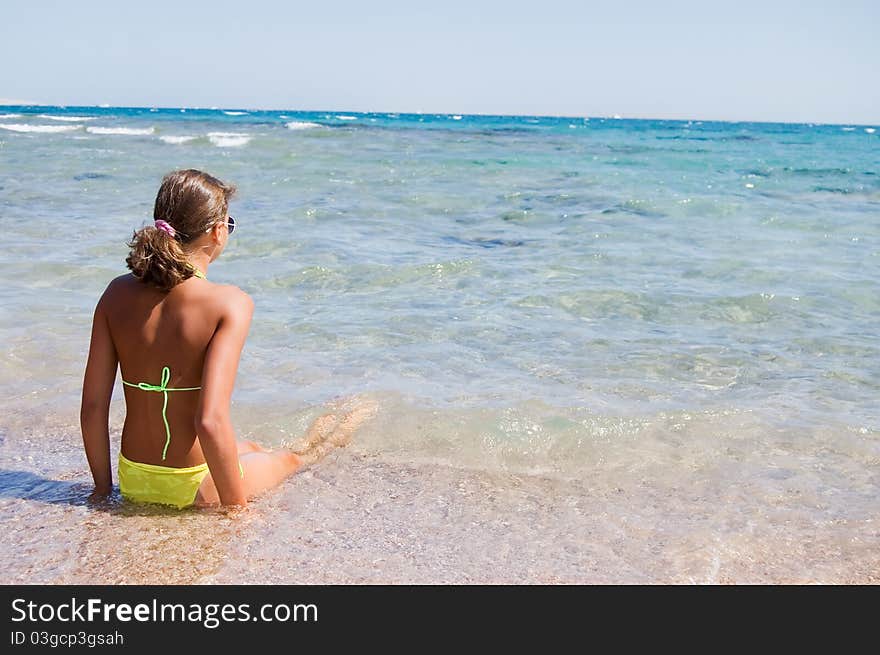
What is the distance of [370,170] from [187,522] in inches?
571

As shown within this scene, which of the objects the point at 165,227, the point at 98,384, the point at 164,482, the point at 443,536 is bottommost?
the point at 443,536

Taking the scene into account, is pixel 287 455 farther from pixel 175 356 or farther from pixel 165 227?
pixel 165 227

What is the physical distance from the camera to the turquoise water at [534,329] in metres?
3.95

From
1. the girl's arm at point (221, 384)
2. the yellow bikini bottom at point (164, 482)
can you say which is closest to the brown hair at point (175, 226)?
the girl's arm at point (221, 384)

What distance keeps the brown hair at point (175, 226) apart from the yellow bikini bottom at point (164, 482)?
66cm

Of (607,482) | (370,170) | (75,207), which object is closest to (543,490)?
(607,482)

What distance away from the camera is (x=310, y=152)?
862 inches

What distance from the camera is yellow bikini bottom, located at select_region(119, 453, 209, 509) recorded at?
3172 mm

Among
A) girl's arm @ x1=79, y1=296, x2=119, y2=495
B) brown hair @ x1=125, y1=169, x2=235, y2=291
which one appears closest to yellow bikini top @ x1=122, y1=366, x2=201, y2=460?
girl's arm @ x1=79, y1=296, x2=119, y2=495

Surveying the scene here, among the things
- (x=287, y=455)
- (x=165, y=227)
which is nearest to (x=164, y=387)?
(x=165, y=227)

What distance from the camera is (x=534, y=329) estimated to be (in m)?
5.94

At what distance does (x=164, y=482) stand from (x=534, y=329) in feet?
10.7
